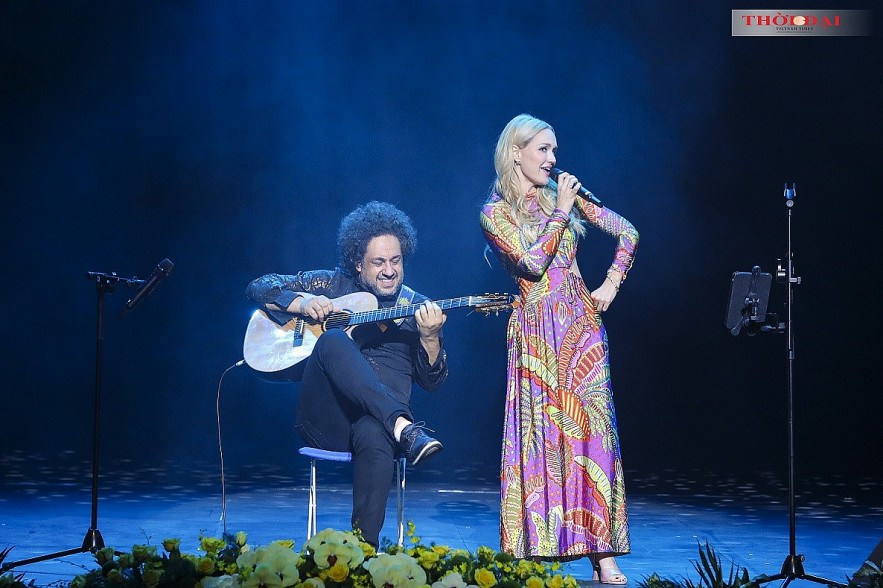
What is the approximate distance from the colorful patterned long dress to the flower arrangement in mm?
1749

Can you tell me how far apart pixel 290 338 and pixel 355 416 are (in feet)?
1.47

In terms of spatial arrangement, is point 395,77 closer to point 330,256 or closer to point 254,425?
point 330,256

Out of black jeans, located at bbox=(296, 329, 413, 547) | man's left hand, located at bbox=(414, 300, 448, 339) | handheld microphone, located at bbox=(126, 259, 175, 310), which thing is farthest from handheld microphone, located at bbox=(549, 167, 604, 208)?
handheld microphone, located at bbox=(126, 259, 175, 310)

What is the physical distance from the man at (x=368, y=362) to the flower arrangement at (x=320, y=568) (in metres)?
1.72

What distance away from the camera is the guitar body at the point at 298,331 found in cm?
370

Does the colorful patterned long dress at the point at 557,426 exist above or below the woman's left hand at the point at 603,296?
below

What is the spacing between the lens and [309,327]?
378 centimetres

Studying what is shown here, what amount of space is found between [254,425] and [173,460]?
0.53m

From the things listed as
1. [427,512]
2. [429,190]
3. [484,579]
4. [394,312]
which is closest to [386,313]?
[394,312]

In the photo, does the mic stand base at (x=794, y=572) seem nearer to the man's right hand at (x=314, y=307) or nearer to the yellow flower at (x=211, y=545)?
the man's right hand at (x=314, y=307)

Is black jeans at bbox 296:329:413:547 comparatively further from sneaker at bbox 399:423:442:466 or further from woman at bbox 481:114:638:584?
woman at bbox 481:114:638:584

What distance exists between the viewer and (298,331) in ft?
12.4

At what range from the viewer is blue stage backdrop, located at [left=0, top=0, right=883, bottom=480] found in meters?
6.08

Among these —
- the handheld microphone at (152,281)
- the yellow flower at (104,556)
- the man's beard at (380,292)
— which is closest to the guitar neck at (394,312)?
the man's beard at (380,292)
